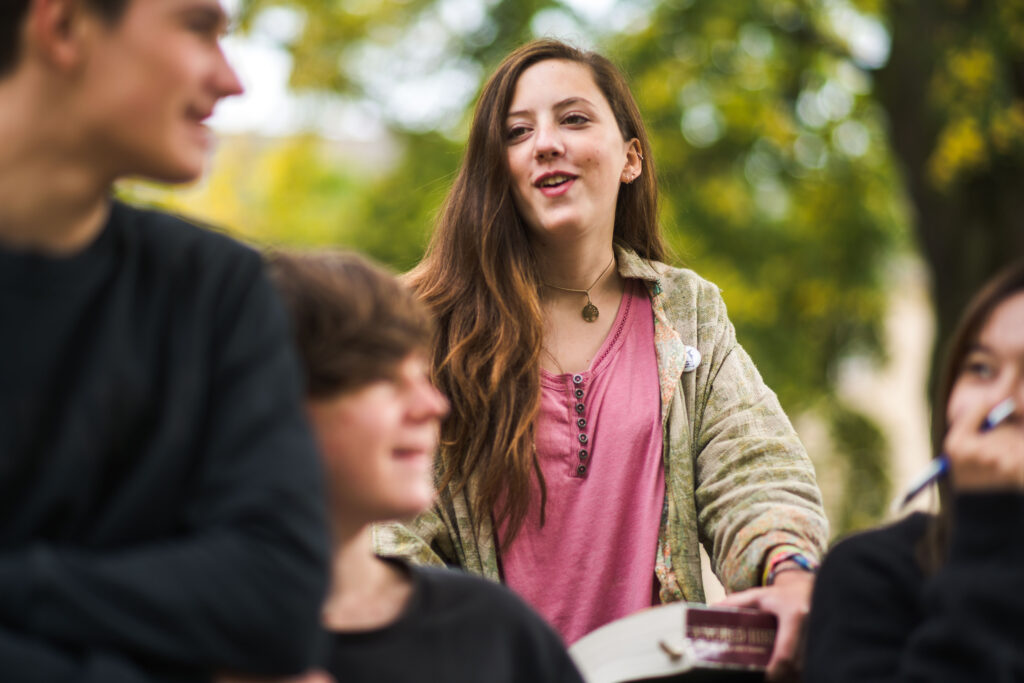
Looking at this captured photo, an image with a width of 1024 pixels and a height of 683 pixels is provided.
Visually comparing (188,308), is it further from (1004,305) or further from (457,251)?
(457,251)

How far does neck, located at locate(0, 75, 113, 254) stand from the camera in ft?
5.28

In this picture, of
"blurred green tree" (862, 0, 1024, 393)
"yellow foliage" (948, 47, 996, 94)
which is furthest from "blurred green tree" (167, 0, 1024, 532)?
"yellow foliage" (948, 47, 996, 94)

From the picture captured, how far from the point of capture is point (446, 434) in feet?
9.94

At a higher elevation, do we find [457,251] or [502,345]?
[457,251]

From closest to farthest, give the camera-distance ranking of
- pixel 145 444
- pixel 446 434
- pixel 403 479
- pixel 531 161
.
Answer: pixel 145 444
pixel 403 479
pixel 446 434
pixel 531 161

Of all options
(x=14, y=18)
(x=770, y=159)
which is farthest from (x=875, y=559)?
(x=770, y=159)

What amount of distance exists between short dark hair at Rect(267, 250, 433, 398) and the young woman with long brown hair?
3.51ft

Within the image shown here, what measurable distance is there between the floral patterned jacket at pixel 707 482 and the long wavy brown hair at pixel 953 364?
62 cm

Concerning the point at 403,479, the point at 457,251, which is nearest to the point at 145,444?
the point at 403,479

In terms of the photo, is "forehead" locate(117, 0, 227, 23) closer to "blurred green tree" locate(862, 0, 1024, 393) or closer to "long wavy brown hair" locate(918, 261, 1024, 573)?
"long wavy brown hair" locate(918, 261, 1024, 573)

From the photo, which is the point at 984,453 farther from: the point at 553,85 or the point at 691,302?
the point at 553,85

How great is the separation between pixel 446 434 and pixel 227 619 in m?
1.56

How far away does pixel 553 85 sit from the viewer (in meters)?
3.31

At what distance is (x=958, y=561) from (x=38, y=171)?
4.28ft
